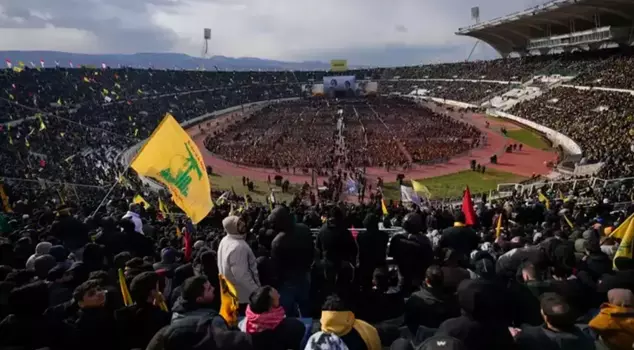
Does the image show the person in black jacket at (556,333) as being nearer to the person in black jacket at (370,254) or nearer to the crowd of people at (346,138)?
the person in black jacket at (370,254)

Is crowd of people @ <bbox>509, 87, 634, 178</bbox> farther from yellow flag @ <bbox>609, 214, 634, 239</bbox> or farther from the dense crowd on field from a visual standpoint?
yellow flag @ <bbox>609, 214, 634, 239</bbox>

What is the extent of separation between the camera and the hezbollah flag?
948 cm

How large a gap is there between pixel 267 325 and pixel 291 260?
2.02 meters

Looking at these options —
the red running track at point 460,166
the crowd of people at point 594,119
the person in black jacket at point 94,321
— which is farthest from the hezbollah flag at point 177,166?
the red running track at point 460,166

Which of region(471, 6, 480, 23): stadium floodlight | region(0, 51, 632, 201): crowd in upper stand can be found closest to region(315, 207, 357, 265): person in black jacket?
region(0, 51, 632, 201): crowd in upper stand

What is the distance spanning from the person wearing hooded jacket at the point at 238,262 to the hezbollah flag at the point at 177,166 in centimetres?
356

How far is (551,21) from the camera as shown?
69.2 meters

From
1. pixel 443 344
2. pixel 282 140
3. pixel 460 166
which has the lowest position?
pixel 460 166

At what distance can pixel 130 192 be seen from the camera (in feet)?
77.2

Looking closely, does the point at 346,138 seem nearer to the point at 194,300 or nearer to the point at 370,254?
the point at 370,254

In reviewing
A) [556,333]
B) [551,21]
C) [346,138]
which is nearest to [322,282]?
[556,333]

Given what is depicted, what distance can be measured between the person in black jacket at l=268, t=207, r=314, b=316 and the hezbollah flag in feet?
11.3

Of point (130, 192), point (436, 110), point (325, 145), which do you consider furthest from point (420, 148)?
point (436, 110)

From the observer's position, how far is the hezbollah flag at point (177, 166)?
9477 mm
